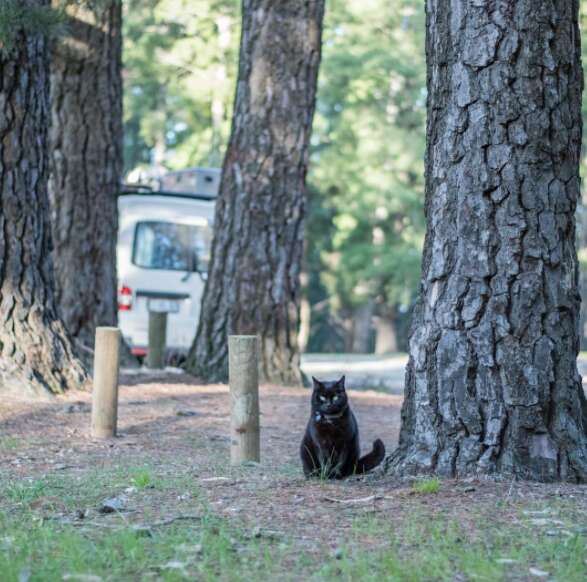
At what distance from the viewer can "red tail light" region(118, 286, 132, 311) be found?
1919 centimetres

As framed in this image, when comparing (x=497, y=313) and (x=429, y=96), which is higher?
(x=429, y=96)

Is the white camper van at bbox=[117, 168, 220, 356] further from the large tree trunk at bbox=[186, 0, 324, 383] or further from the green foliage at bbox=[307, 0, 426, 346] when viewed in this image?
the green foliage at bbox=[307, 0, 426, 346]

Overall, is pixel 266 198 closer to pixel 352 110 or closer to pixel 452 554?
pixel 452 554

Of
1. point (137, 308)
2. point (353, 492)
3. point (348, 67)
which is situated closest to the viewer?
point (353, 492)

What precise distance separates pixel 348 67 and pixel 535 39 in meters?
30.1

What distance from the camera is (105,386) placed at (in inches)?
347

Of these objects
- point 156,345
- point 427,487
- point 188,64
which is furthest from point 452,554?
point 188,64

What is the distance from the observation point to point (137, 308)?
19203 millimetres

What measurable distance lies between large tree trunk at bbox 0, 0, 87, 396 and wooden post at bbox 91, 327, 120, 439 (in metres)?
1.38

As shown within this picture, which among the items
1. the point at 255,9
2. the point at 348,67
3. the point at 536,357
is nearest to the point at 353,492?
the point at 536,357

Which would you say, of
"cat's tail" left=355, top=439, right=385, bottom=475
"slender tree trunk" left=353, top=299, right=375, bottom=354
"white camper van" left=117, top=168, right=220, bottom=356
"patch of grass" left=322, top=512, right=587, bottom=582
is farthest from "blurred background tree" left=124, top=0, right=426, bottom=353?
"patch of grass" left=322, top=512, right=587, bottom=582

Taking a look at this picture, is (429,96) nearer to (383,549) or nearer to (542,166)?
(542,166)

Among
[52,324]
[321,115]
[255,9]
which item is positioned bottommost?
[52,324]

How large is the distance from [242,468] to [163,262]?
12.7 m
